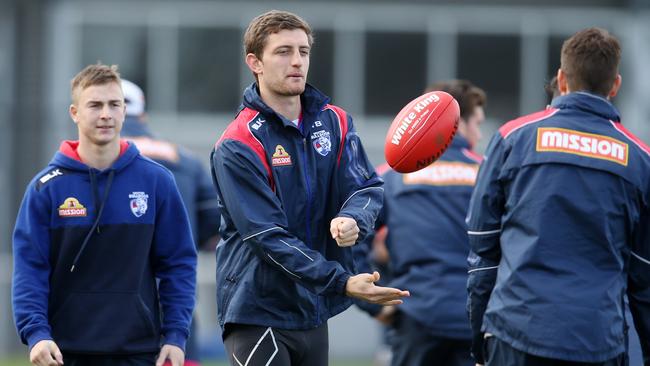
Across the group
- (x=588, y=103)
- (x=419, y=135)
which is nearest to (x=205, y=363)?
(x=419, y=135)

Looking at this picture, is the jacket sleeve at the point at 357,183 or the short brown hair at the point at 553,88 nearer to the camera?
the jacket sleeve at the point at 357,183

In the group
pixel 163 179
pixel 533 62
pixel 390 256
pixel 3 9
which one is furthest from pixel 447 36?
pixel 163 179

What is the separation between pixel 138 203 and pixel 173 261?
0.33m

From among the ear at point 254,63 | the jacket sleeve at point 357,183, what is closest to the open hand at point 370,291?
the jacket sleeve at point 357,183

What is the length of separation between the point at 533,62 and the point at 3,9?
29.1ft

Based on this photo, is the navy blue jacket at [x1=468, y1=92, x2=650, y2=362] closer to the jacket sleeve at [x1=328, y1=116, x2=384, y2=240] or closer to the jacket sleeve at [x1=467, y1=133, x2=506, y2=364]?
the jacket sleeve at [x1=467, y1=133, x2=506, y2=364]

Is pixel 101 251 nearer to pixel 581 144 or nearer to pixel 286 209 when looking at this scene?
pixel 286 209

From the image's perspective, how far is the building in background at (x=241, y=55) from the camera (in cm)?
2048

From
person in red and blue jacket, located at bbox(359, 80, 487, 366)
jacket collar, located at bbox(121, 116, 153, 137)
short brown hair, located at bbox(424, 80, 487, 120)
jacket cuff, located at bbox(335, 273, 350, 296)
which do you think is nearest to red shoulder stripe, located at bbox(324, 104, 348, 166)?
jacket cuff, located at bbox(335, 273, 350, 296)

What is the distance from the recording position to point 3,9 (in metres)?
20.6

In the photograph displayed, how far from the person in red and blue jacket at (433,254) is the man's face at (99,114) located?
6.90 ft

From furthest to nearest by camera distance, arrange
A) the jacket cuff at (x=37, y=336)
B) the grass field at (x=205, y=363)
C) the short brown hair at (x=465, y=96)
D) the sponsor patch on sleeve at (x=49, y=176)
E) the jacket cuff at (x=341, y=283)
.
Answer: the grass field at (x=205, y=363)
the short brown hair at (x=465, y=96)
the sponsor patch on sleeve at (x=49, y=176)
the jacket cuff at (x=37, y=336)
the jacket cuff at (x=341, y=283)

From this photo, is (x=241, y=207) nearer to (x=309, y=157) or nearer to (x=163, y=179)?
(x=309, y=157)

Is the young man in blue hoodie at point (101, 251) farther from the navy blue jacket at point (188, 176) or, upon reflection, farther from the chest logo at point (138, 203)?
the navy blue jacket at point (188, 176)
